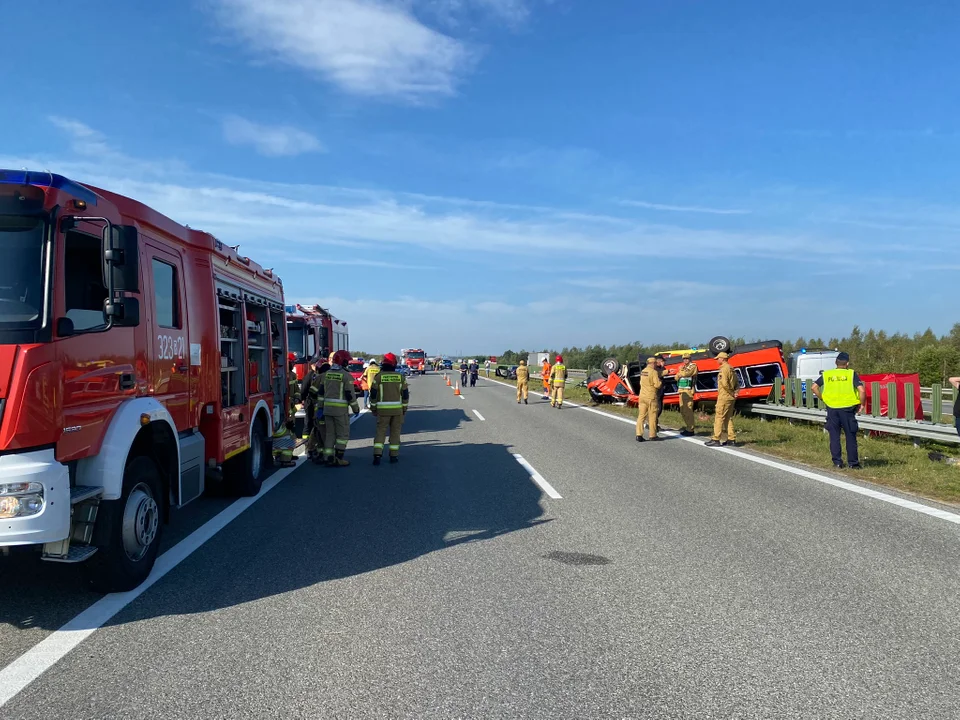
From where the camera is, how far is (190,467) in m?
6.48

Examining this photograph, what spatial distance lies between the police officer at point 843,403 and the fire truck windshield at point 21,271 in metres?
10.1

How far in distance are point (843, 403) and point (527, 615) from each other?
8037 mm

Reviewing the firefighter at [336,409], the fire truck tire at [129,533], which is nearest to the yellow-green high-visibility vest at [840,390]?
the firefighter at [336,409]

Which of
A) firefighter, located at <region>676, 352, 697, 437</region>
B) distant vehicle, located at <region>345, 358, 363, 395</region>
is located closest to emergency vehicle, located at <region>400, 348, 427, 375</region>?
distant vehicle, located at <region>345, 358, 363, 395</region>

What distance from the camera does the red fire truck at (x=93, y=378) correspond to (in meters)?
4.26

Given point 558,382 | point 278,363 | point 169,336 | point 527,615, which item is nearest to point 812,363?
point 558,382

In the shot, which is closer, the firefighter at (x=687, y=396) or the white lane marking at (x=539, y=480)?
the white lane marking at (x=539, y=480)

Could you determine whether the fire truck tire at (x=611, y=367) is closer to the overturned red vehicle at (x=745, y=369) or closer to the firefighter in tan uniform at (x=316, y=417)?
the overturned red vehicle at (x=745, y=369)

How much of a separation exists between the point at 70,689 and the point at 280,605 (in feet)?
4.68

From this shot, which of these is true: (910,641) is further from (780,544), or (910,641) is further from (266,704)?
(266,704)

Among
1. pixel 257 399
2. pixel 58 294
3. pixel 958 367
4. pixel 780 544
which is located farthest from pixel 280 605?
pixel 958 367

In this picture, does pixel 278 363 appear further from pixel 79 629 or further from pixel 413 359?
pixel 413 359

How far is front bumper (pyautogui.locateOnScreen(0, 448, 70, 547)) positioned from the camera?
165 inches

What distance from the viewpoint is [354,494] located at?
9.05 meters
